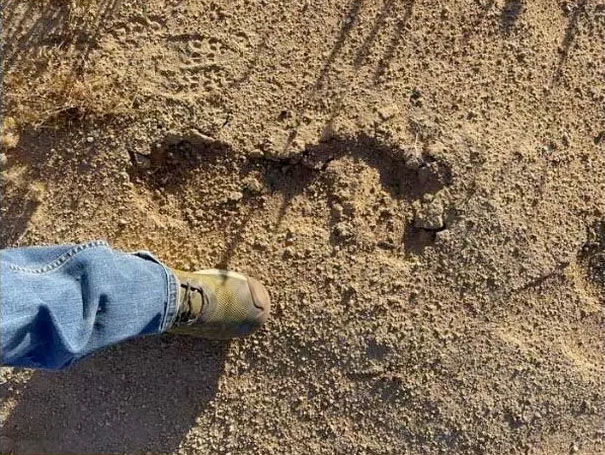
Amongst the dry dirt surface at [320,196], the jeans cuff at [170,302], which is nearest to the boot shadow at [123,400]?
the dry dirt surface at [320,196]

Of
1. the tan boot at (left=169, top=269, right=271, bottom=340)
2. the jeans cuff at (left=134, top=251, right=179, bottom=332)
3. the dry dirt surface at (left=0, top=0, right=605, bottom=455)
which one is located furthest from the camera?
the dry dirt surface at (left=0, top=0, right=605, bottom=455)

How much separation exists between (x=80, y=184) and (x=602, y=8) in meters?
1.78

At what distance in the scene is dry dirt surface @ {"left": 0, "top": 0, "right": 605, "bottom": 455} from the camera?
212 cm

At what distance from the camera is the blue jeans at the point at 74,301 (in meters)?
1.59

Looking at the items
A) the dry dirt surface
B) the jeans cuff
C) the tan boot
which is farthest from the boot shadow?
the jeans cuff

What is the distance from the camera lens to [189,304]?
78.4 inches

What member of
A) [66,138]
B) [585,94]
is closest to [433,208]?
[585,94]

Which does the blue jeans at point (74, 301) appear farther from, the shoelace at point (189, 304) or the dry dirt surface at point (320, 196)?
the dry dirt surface at point (320, 196)

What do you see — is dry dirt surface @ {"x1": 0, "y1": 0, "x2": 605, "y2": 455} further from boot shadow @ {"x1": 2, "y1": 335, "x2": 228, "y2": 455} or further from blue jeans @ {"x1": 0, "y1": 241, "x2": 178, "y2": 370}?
blue jeans @ {"x1": 0, "y1": 241, "x2": 178, "y2": 370}

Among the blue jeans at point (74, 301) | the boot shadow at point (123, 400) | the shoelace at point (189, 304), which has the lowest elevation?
the boot shadow at point (123, 400)

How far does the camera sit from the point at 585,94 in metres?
2.23

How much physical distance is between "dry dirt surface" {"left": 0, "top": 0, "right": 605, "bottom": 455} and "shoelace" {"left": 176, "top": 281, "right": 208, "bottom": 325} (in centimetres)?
17

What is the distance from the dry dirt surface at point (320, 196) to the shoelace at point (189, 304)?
0.17 metres

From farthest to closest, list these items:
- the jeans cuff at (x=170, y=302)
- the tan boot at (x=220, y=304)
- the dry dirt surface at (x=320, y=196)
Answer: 1. the dry dirt surface at (x=320, y=196)
2. the tan boot at (x=220, y=304)
3. the jeans cuff at (x=170, y=302)
